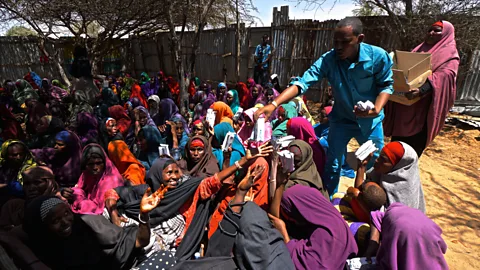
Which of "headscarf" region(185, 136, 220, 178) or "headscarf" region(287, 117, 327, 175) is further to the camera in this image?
"headscarf" region(287, 117, 327, 175)

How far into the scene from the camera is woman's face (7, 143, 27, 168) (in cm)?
308

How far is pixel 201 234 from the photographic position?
263cm

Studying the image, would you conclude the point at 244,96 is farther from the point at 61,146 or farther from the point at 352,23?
the point at 352,23

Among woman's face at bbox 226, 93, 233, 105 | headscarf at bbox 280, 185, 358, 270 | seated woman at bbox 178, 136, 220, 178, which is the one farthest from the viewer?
woman's face at bbox 226, 93, 233, 105

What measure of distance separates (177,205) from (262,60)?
7.55 metres

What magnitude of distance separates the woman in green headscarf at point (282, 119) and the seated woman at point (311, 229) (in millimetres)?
2011

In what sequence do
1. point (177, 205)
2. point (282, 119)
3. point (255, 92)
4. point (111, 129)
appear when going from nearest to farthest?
point (177, 205)
point (111, 129)
point (282, 119)
point (255, 92)

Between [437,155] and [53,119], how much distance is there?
6574mm

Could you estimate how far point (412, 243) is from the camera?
5.30ft

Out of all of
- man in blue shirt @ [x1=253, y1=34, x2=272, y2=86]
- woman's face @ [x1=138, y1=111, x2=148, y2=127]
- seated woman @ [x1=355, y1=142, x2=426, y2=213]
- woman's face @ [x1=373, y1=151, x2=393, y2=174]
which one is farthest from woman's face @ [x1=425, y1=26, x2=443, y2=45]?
man in blue shirt @ [x1=253, y1=34, x2=272, y2=86]

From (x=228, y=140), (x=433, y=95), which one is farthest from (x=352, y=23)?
(x=433, y=95)

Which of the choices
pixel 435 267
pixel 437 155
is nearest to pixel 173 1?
pixel 435 267

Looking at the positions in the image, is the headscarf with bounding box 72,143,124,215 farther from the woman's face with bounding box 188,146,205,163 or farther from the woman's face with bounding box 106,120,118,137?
the woman's face with bounding box 106,120,118,137

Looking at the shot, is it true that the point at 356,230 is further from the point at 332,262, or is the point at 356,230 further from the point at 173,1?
the point at 173,1
